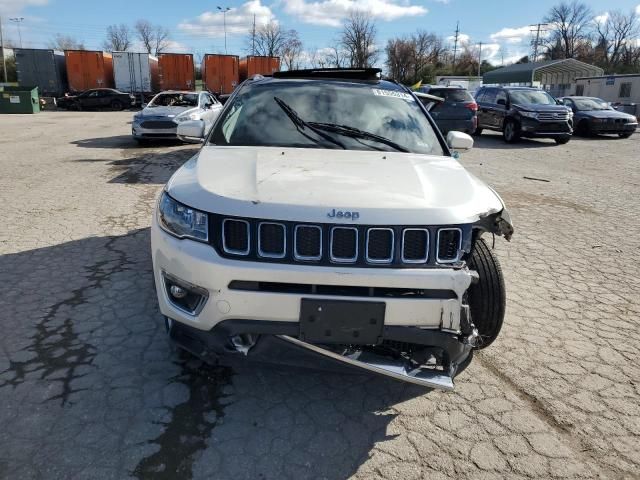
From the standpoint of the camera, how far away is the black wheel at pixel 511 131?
51.8ft

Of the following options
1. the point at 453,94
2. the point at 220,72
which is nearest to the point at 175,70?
the point at 220,72

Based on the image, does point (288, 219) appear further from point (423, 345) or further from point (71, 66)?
point (71, 66)

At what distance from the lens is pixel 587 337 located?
11.8 ft

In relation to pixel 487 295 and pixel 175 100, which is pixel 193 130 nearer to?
pixel 487 295

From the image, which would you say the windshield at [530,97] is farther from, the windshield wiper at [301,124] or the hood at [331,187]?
the hood at [331,187]

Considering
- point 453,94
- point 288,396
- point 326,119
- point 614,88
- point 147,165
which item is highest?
point 614,88

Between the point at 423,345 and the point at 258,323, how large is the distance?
2.70 feet

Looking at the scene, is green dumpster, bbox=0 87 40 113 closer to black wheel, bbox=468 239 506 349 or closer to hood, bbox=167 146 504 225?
hood, bbox=167 146 504 225

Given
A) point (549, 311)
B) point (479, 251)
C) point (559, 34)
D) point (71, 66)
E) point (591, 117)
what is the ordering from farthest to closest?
point (559, 34), point (71, 66), point (591, 117), point (549, 311), point (479, 251)

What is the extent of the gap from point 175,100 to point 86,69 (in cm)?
2514

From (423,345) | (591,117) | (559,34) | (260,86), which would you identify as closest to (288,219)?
(423,345)

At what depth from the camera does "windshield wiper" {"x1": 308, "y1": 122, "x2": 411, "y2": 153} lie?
350 cm

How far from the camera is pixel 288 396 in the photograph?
2.83 meters

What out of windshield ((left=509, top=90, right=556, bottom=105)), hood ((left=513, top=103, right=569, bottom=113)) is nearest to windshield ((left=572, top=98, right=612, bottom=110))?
windshield ((left=509, top=90, right=556, bottom=105))
